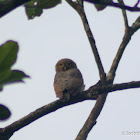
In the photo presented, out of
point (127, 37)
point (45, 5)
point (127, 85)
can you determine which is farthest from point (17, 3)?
point (127, 37)

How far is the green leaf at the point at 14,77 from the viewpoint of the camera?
1.51 m

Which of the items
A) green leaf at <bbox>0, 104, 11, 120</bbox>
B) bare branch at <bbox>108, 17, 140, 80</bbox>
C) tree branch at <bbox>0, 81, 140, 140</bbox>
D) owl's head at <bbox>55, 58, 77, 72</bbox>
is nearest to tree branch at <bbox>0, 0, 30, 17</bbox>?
green leaf at <bbox>0, 104, 11, 120</bbox>

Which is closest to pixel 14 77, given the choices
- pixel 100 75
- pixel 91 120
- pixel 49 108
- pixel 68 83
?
pixel 49 108

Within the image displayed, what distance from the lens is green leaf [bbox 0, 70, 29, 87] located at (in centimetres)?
151

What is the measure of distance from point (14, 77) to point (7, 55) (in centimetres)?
12

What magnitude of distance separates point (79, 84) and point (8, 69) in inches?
136

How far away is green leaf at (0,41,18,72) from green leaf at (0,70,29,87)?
0.05m

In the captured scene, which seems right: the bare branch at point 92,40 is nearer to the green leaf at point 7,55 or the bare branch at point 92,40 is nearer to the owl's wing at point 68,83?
the owl's wing at point 68,83

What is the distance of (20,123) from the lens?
283 centimetres

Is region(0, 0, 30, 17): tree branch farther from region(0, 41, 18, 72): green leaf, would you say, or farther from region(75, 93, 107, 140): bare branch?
region(75, 93, 107, 140): bare branch

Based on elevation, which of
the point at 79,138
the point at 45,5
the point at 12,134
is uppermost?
the point at 45,5

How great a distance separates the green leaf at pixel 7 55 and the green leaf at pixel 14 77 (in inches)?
2.0

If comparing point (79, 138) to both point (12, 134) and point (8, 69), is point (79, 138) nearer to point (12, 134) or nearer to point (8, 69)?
point (12, 134)

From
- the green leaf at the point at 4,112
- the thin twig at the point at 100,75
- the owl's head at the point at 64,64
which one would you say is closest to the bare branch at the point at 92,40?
the thin twig at the point at 100,75
